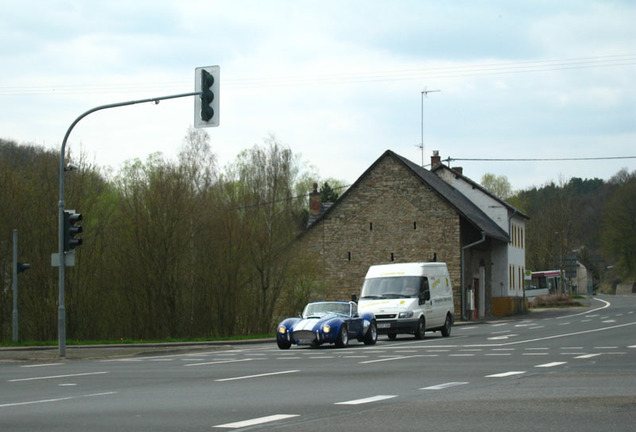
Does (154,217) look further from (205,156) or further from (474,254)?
(205,156)

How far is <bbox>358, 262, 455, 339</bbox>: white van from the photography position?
102 feet

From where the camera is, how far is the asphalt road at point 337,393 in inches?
361

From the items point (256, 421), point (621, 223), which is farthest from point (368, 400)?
point (621, 223)

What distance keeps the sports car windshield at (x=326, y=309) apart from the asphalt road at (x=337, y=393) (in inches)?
203

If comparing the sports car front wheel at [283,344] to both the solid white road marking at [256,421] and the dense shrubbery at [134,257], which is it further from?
the solid white road marking at [256,421]

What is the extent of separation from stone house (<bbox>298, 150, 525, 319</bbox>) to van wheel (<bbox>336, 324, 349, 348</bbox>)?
103ft

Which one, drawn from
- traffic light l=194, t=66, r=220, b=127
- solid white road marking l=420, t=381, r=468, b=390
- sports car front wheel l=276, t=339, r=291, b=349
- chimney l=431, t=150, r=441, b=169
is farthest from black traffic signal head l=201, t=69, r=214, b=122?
chimney l=431, t=150, r=441, b=169

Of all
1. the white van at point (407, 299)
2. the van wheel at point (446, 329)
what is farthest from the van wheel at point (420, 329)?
the van wheel at point (446, 329)

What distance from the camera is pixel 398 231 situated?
61.4 meters

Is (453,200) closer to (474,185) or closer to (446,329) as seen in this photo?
(474,185)

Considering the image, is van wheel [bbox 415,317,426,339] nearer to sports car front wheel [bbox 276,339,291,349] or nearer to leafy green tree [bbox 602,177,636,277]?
sports car front wheel [bbox 276,339,291,349]

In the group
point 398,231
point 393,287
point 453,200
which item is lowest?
point 393,287

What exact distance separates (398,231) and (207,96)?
1617 inches

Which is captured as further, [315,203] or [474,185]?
[315,203]
